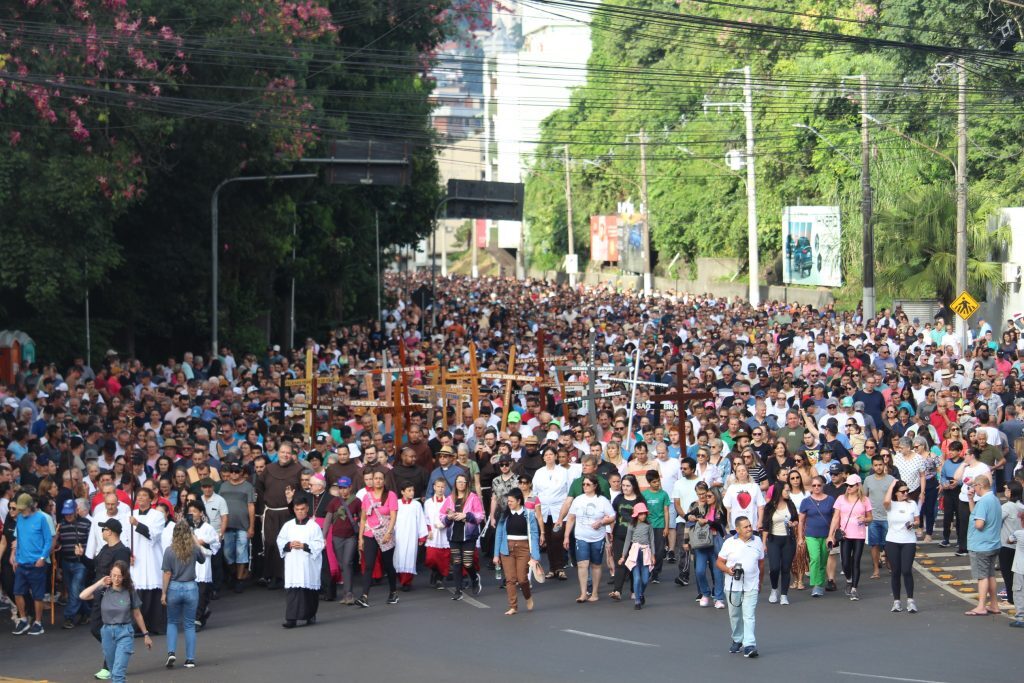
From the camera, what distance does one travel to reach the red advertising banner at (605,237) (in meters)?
87.9

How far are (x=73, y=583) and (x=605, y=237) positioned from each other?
74050 mm

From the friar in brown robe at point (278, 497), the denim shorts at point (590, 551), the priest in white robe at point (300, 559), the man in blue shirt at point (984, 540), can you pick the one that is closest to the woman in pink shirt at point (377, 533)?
the friar in brown robe at point (278, 497)

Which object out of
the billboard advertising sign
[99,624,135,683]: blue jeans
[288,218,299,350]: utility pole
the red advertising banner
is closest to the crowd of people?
[99,624,135,683]: blue jeans

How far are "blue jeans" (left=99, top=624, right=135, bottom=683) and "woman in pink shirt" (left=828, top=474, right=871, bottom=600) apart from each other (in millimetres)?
7147

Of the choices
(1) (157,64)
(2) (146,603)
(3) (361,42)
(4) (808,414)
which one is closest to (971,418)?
(4) (808,414)

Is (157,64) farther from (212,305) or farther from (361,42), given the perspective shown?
(361,42)

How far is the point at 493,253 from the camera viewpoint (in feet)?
419

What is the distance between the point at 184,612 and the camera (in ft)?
45.4

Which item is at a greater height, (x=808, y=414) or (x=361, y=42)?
(x=361, y=42)

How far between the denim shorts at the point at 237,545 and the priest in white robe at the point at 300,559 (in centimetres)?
210

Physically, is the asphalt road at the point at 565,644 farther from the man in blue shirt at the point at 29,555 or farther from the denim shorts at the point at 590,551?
the denim shorts at the point at 590,551

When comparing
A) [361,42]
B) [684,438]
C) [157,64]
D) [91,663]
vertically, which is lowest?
[91,663]

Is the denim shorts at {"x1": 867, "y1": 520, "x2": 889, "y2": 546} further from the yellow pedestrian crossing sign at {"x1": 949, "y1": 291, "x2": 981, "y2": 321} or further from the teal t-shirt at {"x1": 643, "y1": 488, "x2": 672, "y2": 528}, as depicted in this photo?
the yellow pedestrian crossing sign at {"x1": 949, "y1": 291, "x2": 981, "y2": 321}

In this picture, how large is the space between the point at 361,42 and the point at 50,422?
20.1m
